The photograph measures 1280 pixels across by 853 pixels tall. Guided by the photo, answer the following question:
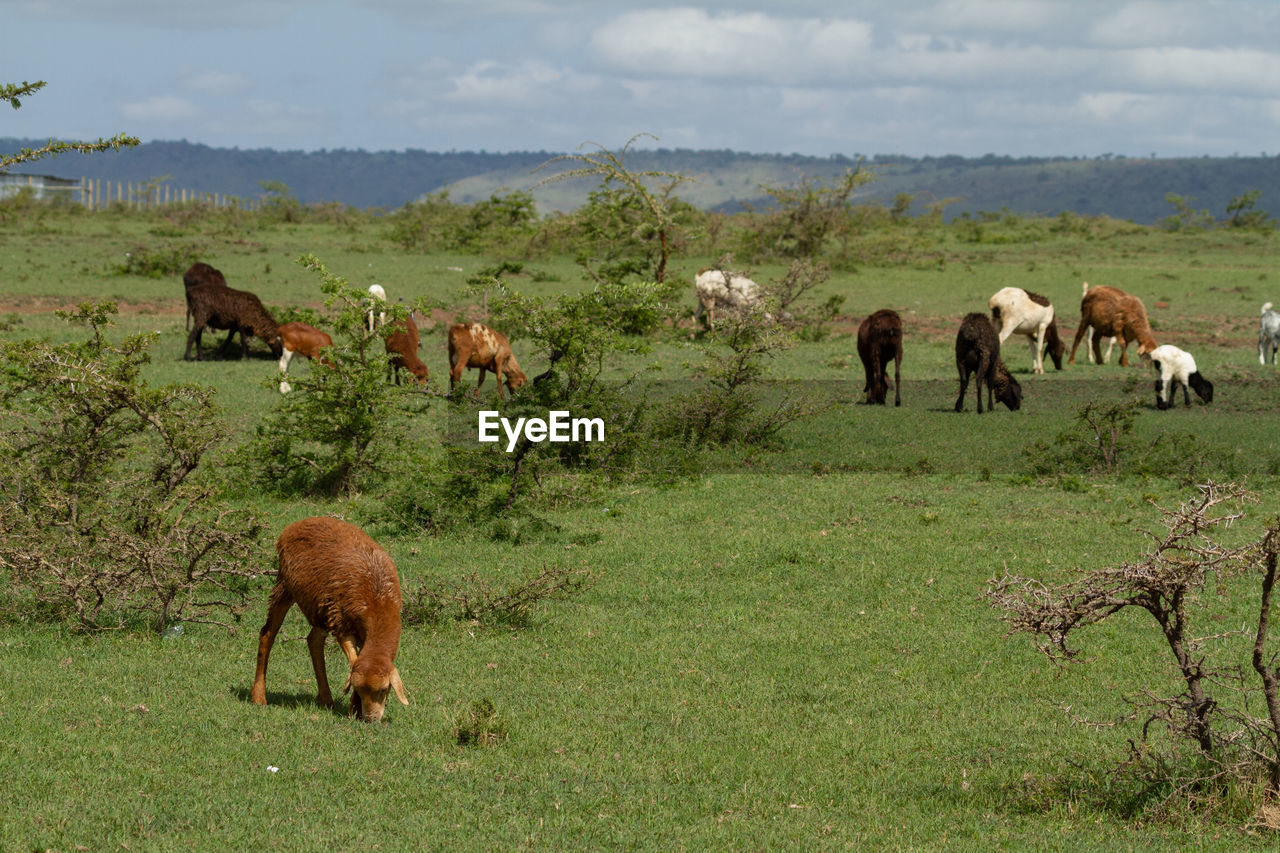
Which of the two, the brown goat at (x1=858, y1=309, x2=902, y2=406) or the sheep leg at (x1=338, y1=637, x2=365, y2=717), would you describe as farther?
the brown goat at (x1=858, y1=309, x2=902, y2=406)

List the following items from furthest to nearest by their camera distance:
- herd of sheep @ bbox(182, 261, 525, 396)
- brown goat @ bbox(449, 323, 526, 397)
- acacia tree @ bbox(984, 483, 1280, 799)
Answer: herd of sheep @ bbox(182, 261, 525, 396), brown goat @ bbox(449, 323, 526, 397), acacia tree @ bbox(984, 483, 1280, 799)

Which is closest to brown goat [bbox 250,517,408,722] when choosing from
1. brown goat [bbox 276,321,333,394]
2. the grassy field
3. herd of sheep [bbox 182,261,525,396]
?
the grassy field

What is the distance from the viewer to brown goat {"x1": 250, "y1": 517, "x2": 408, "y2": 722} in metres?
6.84

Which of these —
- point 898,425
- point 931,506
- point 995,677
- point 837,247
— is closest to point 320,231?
point 837,247

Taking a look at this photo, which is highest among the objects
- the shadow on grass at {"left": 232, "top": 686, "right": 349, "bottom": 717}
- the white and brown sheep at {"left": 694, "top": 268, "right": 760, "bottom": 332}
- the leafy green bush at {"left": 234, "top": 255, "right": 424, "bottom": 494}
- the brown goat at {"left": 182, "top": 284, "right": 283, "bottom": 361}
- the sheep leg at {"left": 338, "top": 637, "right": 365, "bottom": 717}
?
the white and brown sheep at {"left": 694, "top": 268, "right": 760, "bottom": 332}

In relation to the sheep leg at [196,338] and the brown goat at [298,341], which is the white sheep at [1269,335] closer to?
the brown goat at [298,341]

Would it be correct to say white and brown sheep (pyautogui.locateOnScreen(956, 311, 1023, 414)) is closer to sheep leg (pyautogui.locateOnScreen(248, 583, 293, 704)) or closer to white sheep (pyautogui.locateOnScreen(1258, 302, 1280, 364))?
white sheep (pyautogui.locateOnScreen(1258, 302, 1280, 364))

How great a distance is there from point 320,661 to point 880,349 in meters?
13.4

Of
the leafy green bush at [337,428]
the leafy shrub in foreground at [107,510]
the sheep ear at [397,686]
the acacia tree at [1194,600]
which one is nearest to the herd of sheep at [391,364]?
the sheep ear at [397,686]

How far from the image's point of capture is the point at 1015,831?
234 inches

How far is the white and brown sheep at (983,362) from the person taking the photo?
1858 cm

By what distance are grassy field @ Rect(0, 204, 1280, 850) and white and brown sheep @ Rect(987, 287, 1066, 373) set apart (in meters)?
7.09

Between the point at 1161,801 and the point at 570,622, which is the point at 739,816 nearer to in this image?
the point at 1161,801

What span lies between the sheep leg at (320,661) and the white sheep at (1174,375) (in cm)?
1565
